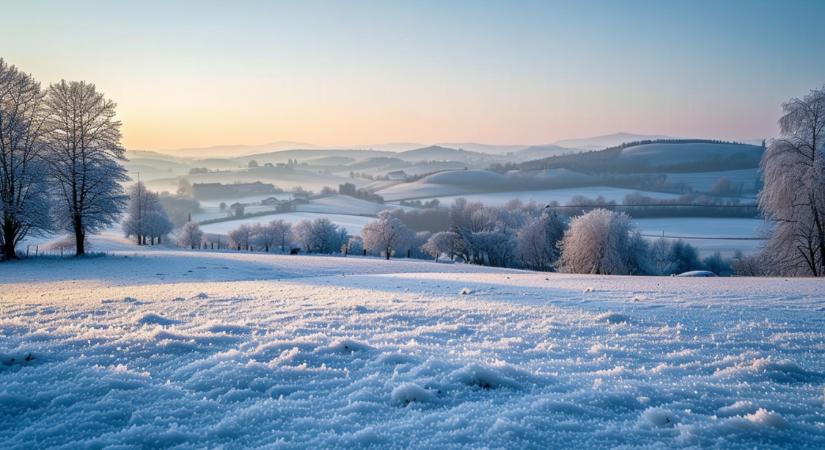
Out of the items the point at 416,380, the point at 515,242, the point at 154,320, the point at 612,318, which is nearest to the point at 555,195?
the point at 515,242

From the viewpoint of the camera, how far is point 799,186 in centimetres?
2995

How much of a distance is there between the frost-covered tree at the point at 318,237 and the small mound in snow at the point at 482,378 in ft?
309

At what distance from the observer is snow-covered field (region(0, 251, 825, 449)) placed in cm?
431

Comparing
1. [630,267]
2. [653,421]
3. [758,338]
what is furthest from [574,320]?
[630,267]

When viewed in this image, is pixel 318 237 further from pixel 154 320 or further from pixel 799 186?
pixel 154 320

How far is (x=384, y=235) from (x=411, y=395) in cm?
8795

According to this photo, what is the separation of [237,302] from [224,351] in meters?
6.20

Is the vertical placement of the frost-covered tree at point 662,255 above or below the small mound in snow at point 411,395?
below

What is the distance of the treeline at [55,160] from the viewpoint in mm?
33312

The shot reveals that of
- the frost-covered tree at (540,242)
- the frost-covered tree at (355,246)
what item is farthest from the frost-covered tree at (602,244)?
the frost-covered tree at (355,246)

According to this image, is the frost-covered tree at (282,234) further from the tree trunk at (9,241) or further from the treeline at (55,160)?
the tree trunk at (9,241)

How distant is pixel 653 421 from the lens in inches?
175

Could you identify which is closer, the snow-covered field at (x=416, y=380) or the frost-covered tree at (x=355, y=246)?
the snow-covered field at (x=416, y=380)

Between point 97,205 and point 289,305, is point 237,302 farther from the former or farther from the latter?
point 97,205
